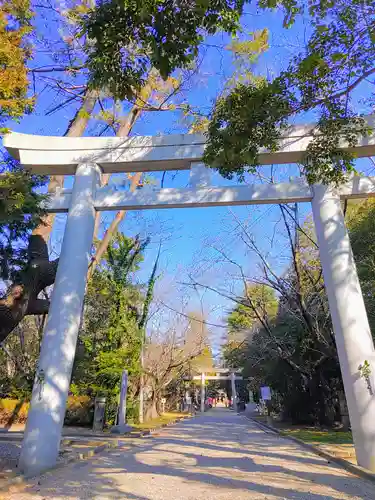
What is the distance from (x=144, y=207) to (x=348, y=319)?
4062 millimetres

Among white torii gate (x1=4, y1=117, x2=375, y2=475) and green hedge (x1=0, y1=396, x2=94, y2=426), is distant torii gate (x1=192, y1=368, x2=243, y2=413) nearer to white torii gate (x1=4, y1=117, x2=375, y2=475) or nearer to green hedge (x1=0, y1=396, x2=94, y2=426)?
green hedge (x1=0, y1=396, x2=94, y2=426)

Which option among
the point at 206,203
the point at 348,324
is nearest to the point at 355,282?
the point at 348,324

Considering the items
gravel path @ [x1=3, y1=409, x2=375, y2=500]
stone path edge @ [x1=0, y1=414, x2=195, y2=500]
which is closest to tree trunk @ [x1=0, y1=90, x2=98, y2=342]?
stone path edge @ [x1=0, y1=414, x2=195, y2=500]

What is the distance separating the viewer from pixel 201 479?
4734 millimetres

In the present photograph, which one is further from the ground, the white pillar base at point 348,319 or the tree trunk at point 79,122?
the tree trunk at point 79,122

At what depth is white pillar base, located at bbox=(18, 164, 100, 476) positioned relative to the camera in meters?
5.18

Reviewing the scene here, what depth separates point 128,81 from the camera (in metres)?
3.59

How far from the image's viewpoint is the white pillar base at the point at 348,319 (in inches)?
209

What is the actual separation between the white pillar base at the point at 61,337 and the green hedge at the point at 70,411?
9.18 m

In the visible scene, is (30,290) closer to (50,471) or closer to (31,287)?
(31,287)

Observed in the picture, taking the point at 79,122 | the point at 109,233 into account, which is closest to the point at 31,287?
the point at 79,122

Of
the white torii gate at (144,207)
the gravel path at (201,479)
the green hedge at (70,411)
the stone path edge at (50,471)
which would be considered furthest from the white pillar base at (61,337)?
the green hedge at (70,411)

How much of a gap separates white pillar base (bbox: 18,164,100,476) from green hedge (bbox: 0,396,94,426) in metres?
9.18

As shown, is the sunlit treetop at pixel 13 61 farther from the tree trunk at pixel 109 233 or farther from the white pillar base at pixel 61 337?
the tree trunk at pixel 109 233
